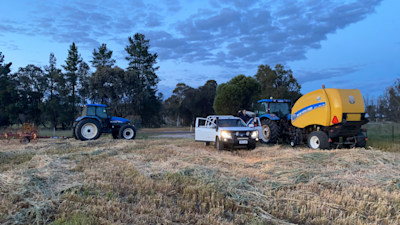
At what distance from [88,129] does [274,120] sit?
10.2 m

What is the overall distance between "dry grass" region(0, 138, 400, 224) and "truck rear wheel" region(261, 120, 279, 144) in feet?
19.3

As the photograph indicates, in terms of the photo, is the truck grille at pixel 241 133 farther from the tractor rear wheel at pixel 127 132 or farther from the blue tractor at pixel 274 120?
the tractor rear wheel at pixel 127 132

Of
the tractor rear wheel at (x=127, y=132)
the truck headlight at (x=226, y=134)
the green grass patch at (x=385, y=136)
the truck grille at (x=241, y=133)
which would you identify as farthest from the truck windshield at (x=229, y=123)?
the tractor rear wheel at (x=127, y=132)

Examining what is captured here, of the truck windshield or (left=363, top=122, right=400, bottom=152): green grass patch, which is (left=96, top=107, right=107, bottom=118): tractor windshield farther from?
(left=363, top=122, right=400, bottom=152): green grass patch

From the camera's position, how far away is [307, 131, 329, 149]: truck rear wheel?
10.6 metres

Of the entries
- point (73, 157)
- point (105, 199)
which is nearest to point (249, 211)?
point (105, 199)

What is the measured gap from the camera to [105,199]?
171 inches

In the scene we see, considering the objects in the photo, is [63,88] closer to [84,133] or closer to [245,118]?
[84,133]

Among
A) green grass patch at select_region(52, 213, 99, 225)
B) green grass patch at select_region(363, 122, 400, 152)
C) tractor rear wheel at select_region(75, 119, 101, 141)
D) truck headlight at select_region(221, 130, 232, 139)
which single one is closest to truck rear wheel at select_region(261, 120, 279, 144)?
truck headlight at select_region(221, 130, 232, 139)

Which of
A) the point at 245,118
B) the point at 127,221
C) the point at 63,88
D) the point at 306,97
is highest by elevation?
the point at 63,88

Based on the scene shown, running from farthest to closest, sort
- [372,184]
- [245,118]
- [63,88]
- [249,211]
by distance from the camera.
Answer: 1. [63,88]
2. [245,118]
3. [372,184]
4. [249,211]

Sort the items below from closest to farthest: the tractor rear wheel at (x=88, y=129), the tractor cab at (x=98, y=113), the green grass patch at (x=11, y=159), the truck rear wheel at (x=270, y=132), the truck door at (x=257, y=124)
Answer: the green grass patch at (x=11, y=159) < the truck door at (x=257, y=124) < the truck rear wheel at (x=270, y=132) < the tractor rear wheel at (x=88, y=129) < the tractor cab at (x=98, y=113)

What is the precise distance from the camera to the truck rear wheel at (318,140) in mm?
10625

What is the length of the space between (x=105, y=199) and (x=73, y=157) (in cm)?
504
